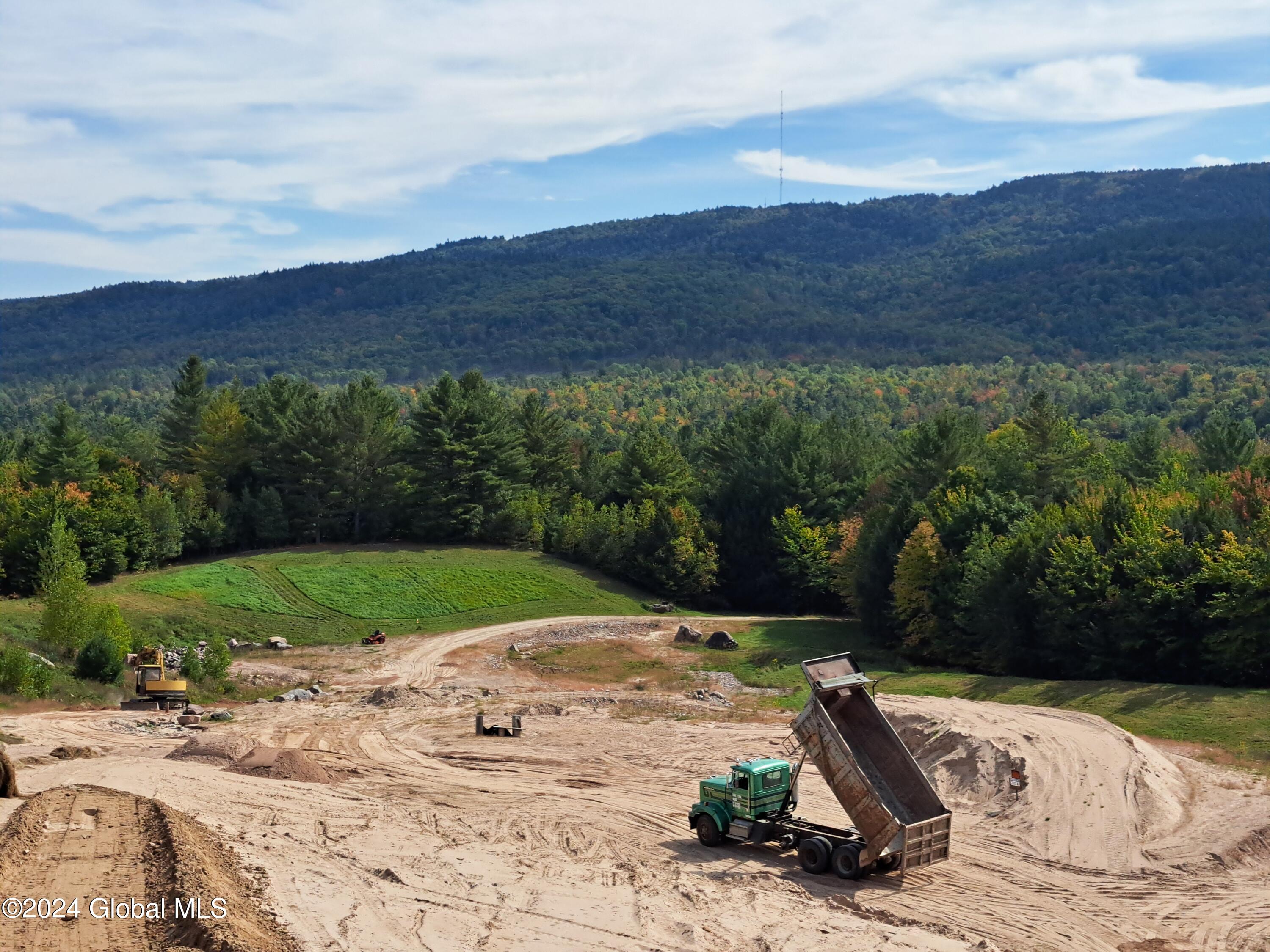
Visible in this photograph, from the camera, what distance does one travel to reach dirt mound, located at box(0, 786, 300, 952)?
1992cm

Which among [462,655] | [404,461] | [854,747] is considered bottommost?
[462,655]

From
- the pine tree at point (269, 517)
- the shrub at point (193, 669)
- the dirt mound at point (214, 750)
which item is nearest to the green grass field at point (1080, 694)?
the dirt mound at point (214, 750)

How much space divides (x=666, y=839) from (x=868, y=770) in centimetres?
523

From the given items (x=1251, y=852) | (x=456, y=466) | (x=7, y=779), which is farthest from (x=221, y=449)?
(x=1251, y=852)

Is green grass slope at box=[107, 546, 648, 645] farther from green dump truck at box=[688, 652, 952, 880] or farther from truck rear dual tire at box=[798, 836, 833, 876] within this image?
truck rear dual tire at box=[798, 836, 833, 876]

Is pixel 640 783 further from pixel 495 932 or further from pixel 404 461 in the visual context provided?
pixel 404 461

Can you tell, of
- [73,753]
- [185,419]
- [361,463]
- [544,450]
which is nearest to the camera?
[73,753]

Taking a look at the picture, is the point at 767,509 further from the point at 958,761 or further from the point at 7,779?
the point at 7,779

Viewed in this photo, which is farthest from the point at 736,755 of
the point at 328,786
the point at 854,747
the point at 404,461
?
the point at 404,461

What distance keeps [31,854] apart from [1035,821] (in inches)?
891

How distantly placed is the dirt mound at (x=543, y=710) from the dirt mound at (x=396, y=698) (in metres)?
4.73

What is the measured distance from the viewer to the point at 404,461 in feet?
295

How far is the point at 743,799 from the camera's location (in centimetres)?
2691

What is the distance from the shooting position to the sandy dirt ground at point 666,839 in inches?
887
